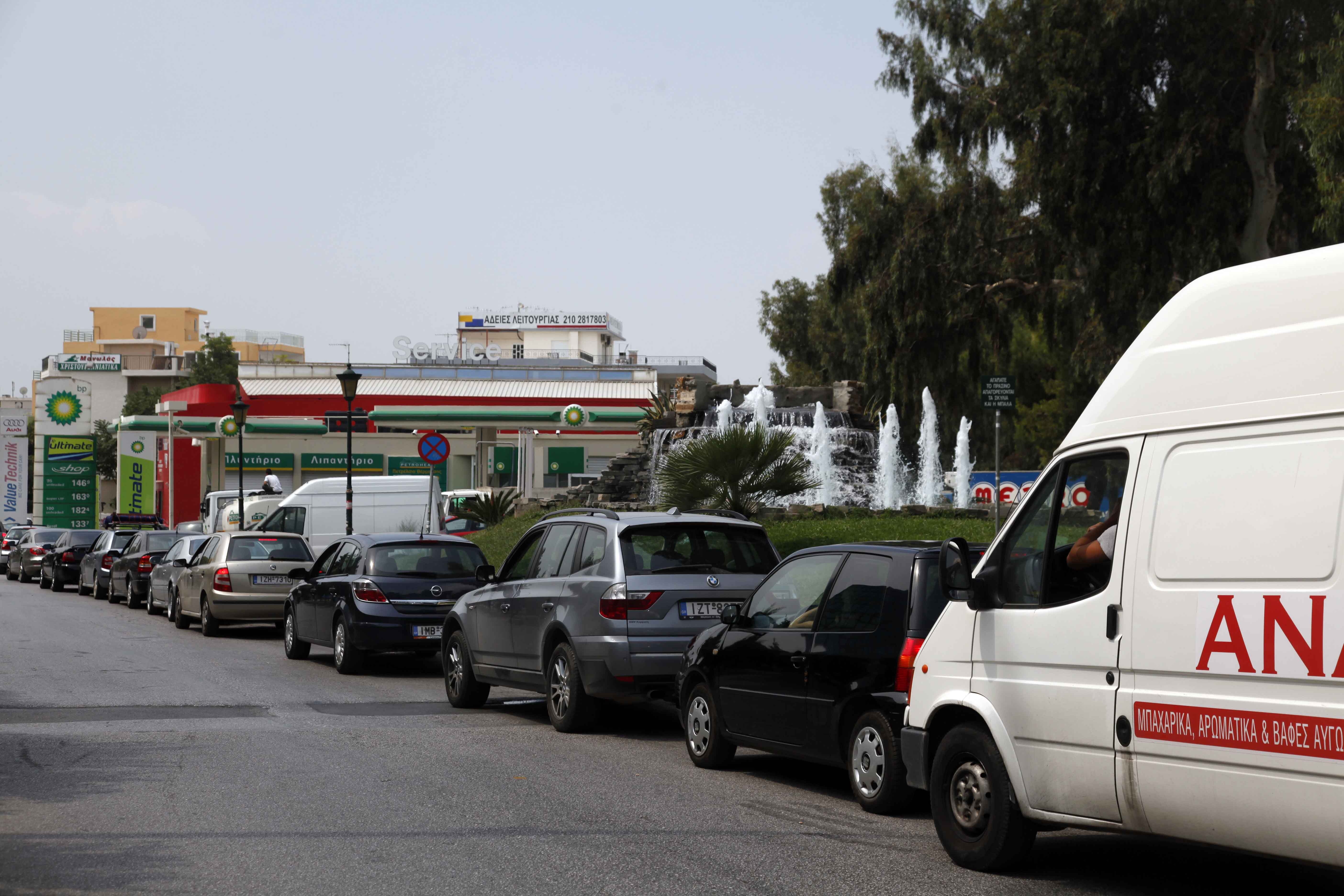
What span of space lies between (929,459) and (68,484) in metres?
38.8

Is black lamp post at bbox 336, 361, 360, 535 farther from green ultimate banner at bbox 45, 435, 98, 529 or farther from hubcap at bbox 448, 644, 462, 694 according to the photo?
green ultimate banner at bbox 45, 435, 98, 529

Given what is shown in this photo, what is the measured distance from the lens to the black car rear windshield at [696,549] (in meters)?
10.9

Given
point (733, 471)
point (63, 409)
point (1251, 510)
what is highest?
point (63, 409)

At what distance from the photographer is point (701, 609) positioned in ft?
35.4

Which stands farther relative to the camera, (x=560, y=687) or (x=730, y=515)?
(x=730, y=515)

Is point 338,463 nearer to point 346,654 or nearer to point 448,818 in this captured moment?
point 346,654

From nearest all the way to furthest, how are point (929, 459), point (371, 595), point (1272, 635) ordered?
point (1272, 635), point (371, 595), point (929, 459)

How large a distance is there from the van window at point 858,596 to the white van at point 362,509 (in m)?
21.0

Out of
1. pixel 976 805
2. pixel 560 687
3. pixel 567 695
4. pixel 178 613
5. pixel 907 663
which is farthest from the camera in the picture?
pixel 178 613

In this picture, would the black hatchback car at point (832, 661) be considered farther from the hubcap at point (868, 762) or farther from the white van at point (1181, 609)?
the white van at point (1181, 609)

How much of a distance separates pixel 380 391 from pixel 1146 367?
79468 millimetres

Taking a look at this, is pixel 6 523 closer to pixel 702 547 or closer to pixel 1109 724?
pixel 702 547

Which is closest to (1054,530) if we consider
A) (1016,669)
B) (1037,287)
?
(1016,669)

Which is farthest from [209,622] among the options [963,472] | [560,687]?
[963,472]
